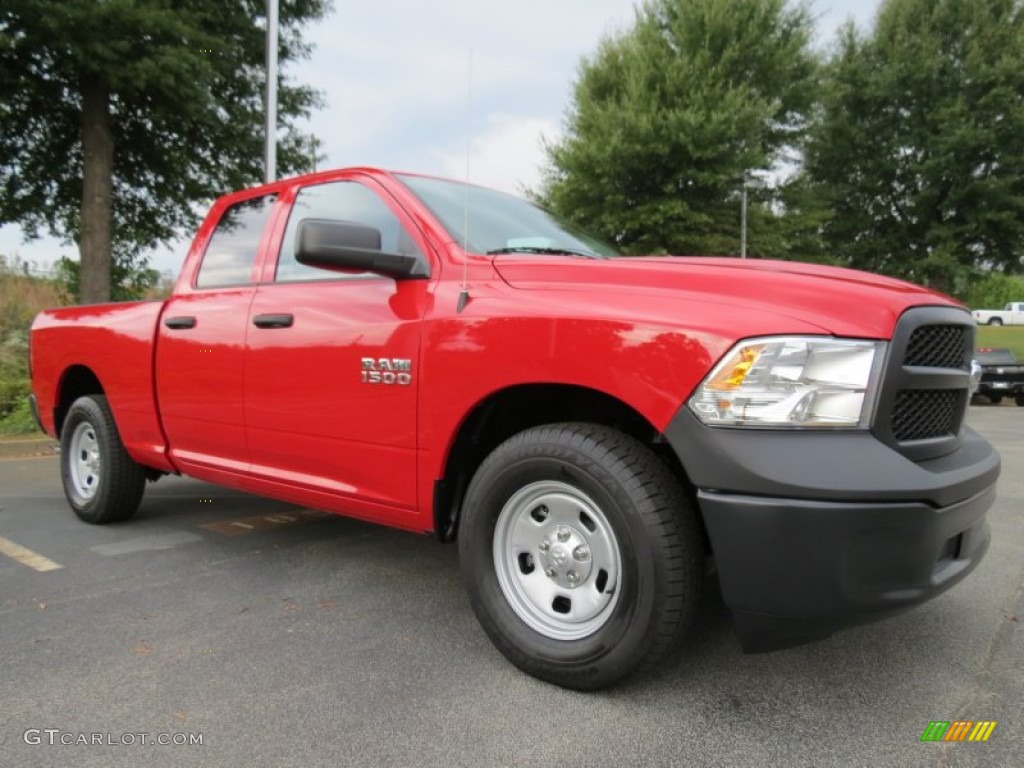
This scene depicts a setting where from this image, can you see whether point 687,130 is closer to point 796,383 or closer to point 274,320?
point 274,320

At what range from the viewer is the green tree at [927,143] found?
19.9 metres

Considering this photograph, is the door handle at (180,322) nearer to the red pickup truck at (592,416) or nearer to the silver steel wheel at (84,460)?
the red pickup truck at (592,416)

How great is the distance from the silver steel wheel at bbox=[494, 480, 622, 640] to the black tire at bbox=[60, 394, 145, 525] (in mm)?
2876

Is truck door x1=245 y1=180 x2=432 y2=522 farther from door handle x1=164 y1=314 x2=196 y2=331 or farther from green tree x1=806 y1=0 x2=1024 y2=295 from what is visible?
green tree x1=806 y1=0 x2=1024 y2=295

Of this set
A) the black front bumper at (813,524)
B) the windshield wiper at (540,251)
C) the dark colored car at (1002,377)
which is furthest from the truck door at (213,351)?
the dark colored car at (1002,377)

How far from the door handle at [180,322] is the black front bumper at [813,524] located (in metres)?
2.65

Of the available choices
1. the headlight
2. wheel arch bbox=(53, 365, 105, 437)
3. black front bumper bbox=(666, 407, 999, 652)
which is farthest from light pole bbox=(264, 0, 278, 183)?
black front bumper bbox=(666, 407, 999, 652)

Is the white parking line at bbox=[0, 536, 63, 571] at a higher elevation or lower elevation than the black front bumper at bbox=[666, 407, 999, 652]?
lower

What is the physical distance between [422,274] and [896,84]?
22.3 metres

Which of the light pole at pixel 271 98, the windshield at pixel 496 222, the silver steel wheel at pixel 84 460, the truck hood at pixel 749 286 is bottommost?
the silver steel wheel at pixel 84 460

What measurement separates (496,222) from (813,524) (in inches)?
73.7

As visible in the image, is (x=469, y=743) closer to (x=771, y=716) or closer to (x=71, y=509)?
(x=771, y=716)

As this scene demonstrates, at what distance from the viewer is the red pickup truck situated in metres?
1.97

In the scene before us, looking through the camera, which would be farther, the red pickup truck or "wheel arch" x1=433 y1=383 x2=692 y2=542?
"wheel arch" x1=433 y1=383 x2=692 y2=542
